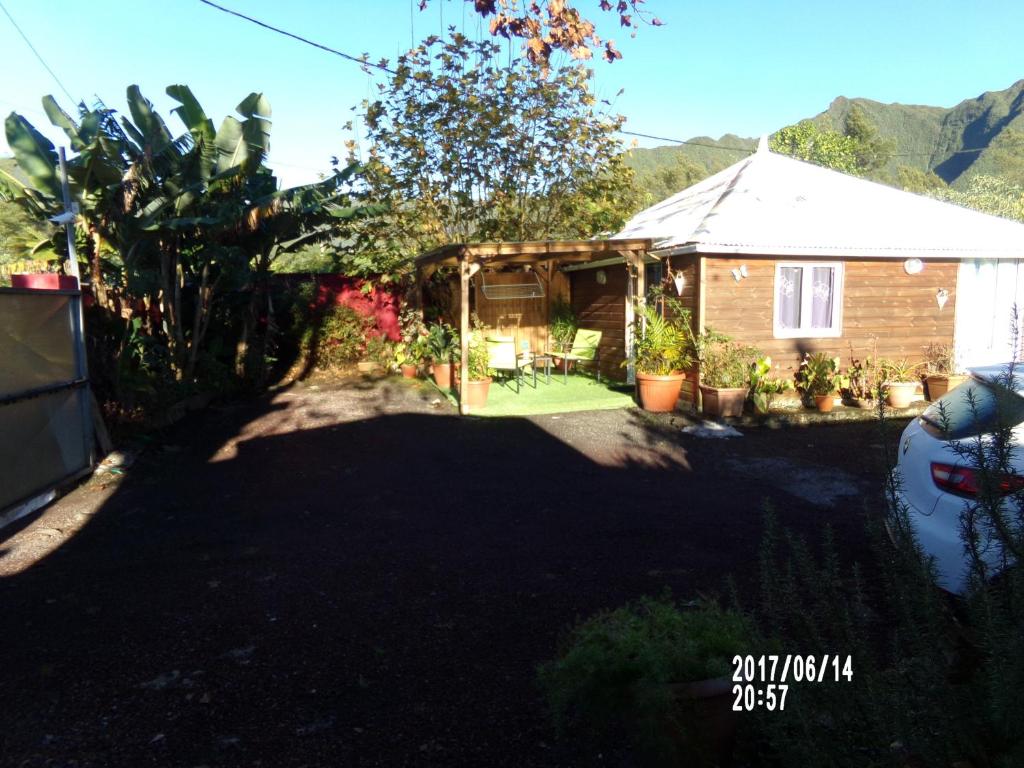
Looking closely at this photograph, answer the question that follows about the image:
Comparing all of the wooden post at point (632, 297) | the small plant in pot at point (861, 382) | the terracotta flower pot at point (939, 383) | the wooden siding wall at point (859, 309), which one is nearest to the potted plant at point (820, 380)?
the wooden siding wall at point (859, 309)

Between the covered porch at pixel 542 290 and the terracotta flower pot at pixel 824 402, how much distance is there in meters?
2.91

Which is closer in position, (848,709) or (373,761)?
(848,709)

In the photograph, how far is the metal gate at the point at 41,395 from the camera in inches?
263

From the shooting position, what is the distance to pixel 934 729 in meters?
1.96

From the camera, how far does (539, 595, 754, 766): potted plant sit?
2355mm

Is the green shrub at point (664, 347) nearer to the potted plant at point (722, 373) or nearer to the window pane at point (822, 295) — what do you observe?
the potted plant at point (722, 373)

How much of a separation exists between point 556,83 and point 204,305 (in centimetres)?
824

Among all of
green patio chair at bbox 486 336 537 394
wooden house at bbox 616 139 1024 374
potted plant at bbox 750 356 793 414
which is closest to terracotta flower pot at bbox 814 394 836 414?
potted plant at bbox 750 356 793 414

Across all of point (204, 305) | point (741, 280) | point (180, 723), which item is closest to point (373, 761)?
point (180, 723)

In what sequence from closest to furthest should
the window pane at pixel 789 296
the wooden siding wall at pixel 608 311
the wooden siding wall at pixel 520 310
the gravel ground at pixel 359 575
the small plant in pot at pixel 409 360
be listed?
the gravel ground at pixel 359 575, the window pane at pixel 789 296, the wooden siding wall at pixel 608 311, the small plant in pot at pixel 409 360, the wooden siding wall at pixel 520 310

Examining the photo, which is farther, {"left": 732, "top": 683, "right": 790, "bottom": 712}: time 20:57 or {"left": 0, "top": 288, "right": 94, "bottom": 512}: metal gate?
{"left": 0, "top": 288, "right": 94, "bottom": 512}: metal gate

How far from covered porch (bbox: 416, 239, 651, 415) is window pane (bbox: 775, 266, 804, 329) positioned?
7.00ft

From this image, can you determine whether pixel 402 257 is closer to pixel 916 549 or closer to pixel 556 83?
pixel 556 83

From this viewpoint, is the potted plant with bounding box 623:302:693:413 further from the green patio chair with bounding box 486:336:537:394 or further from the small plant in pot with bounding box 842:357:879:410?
the small plant in pot with bounding box 842:357:879:410
